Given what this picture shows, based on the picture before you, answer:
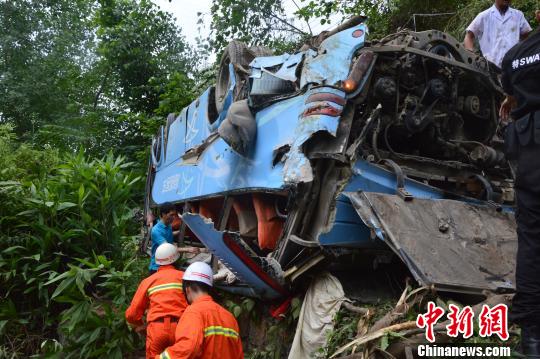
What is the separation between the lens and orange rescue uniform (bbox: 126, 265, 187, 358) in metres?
3.58

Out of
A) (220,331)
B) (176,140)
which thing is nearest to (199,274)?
(220,331)

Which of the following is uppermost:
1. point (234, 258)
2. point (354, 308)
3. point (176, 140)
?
point (176, 140)

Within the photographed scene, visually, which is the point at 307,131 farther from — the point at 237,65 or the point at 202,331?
the point at 237,65

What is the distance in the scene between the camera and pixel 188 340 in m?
2.62

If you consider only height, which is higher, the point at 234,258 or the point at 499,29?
the point at 499,29

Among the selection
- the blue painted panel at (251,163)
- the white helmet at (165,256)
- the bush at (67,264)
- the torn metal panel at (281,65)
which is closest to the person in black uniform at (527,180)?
the blue painted panel at (251,163)

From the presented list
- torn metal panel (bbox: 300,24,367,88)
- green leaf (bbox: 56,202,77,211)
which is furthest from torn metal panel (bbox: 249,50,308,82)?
green leaf (bbox: 56,202,77,211)

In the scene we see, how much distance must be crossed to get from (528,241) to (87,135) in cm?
1254

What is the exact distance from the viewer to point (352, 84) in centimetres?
349

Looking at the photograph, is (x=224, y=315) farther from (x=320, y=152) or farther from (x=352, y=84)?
(x=352, y=84)

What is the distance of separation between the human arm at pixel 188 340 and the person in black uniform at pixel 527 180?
147 centimetres

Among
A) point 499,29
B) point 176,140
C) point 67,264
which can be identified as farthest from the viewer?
point 176,140

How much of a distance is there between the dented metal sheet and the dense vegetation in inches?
59.3

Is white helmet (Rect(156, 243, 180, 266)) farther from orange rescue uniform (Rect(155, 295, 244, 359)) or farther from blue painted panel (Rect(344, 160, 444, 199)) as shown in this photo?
blue painted panel (Rect(344, 160, 444, 199))
